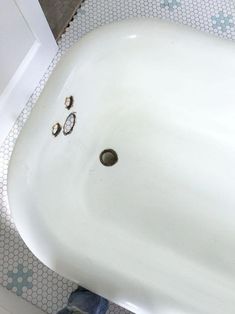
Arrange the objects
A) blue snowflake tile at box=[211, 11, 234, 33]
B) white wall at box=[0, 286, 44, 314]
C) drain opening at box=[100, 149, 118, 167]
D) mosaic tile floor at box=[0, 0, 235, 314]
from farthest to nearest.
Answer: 1. blue snowflake tile at box=[211, 11, 234, 33]
2. drain opening at box=[100, 149, 118, 167]
3. mosaic tile floor at box=[0, 0, 235, 314]
4. white wall at box=[0, 286, 44, 314]

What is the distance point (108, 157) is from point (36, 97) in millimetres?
430

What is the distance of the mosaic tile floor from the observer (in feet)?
4.24

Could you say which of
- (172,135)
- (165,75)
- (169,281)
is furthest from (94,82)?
(169,281)

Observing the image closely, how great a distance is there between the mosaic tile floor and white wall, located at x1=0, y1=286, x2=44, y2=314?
0.09 feet

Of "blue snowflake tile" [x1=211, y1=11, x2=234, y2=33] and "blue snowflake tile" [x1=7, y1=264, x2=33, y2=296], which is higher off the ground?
"blue snowflake tile" [x1=211, y1=11, x2=234, y2=33]

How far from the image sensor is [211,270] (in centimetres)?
123

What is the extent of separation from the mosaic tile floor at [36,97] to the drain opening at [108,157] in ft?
1.25

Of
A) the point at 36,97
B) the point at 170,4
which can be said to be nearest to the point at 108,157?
the point at 36,97

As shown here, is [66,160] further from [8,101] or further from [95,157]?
[8,101]

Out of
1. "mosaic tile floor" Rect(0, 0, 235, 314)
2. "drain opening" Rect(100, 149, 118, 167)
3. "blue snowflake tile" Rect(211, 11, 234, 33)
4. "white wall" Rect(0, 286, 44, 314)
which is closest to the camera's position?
"white wall" Rect(0, 286, 44, 314)

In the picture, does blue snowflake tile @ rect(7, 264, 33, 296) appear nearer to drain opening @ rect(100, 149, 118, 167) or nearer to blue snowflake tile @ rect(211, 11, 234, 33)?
drain opening @ rect(100, 149, 118, 167)

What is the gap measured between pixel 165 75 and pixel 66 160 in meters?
0.44

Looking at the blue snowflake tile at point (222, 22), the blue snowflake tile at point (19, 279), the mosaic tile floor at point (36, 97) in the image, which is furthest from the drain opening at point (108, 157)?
the blue snowflake tile at point (222, 22)

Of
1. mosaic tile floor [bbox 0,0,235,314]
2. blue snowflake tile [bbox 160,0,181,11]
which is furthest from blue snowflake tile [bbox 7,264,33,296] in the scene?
blue snowflake tile [bbox 160,0,181,11]
